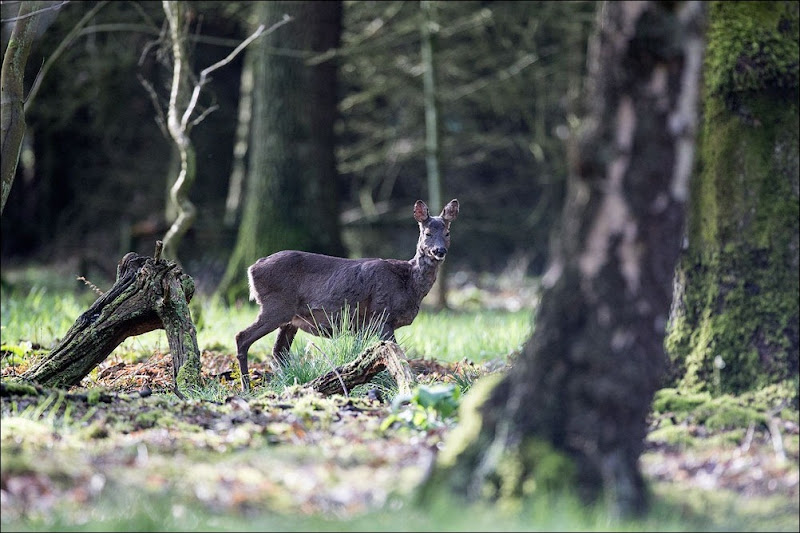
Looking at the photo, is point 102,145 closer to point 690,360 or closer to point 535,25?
point 535,25

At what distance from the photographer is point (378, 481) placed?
4.27 m

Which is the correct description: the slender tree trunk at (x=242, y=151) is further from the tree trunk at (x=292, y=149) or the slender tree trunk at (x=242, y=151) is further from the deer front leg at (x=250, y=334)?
the deer front leg at (x=250, y=334)

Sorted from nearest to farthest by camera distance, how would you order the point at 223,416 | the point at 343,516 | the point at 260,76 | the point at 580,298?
the point at 343,516, the point at 580,298, the point at 223,416, the point at 260,76

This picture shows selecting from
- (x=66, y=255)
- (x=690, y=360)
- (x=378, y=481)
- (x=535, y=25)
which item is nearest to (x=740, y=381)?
(x=690, y=360)

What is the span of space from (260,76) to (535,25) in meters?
4.47

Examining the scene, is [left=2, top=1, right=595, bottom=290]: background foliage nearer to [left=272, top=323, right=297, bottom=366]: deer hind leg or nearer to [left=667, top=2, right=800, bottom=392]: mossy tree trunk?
[left=272, top=323, right=297, bottom=366]: deer hind leg

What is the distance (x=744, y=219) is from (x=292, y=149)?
814cm

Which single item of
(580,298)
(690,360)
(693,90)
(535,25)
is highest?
(535,25)

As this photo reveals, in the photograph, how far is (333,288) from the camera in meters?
8.27

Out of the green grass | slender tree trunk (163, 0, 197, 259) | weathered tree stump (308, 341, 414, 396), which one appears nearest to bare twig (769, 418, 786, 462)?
weathered tree stump (308, 341, 414, 396)

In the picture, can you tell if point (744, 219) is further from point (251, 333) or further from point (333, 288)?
point (251, 333)

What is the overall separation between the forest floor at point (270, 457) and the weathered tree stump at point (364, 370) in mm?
328

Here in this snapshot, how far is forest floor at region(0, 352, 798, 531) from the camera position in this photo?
13.3 feet

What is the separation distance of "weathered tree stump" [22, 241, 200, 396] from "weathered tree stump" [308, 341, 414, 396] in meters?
0.88
